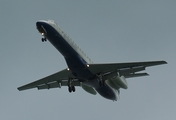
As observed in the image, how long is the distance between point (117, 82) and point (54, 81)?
32.7 feet

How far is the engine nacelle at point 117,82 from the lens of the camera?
148ft

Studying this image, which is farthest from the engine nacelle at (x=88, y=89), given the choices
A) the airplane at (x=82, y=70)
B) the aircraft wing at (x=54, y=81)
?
the aircraft wing at (x=54, y=81)

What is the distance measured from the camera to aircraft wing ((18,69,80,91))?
4479 centimetres

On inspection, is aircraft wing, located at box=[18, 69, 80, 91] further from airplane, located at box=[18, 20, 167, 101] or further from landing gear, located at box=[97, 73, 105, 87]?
landing gear, located at box=[97, 73, 105, 87]

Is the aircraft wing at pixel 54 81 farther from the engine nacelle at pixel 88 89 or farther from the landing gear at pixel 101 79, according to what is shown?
the landing gear at pixel 101 79

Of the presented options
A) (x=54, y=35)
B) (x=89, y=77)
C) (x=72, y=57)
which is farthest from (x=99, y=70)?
(x=54, y=35)

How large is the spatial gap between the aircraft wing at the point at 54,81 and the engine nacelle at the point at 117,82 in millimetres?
5031

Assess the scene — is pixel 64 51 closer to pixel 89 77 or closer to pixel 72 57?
pixel 72 57

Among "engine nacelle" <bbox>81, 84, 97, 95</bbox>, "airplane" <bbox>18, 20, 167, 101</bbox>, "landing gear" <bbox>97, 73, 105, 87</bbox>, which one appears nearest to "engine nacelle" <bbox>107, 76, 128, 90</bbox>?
"airplane" <bbox>18, 20, 167, 101</bbox>

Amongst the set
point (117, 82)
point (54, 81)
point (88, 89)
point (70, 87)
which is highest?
point (54, 81)

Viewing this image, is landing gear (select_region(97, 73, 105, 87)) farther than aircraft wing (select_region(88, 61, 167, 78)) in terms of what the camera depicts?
Yes

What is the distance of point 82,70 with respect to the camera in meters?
40.6

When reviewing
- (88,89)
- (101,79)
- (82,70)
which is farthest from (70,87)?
(82,70)

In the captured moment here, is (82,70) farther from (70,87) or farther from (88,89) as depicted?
(88,89)
